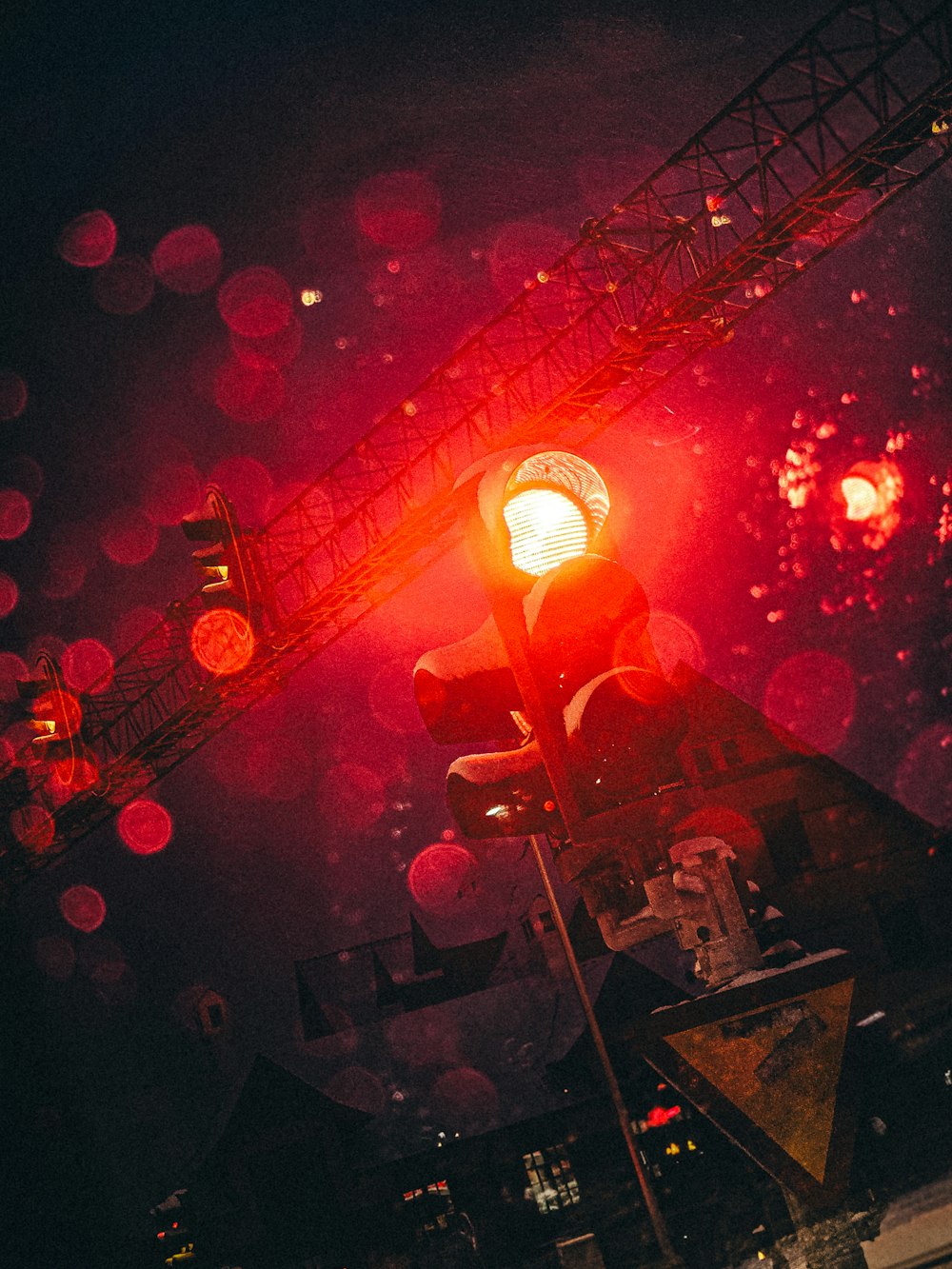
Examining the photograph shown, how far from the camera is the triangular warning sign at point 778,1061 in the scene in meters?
1.39

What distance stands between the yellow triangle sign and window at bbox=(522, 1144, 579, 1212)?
1751 centimetres

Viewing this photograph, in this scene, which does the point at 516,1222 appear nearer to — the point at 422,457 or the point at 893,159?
the point at 422,457

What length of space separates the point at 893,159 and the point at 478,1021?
17.8 m

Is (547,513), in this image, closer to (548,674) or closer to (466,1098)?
(548,674)

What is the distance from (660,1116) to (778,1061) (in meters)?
17.5

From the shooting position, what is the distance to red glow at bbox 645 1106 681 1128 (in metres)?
16.0

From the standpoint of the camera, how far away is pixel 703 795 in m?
1.56

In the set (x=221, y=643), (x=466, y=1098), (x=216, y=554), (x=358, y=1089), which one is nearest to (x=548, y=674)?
(x=216, y=554)

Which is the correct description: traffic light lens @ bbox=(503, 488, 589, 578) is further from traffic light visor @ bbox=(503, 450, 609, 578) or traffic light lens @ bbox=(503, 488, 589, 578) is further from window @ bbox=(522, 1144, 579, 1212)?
window @ bbox=(522, 1144, 579, 1212)

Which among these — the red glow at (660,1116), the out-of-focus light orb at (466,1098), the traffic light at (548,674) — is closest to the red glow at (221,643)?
the out-of-focus light orb at (466,1098)

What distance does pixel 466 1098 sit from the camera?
17.0 m

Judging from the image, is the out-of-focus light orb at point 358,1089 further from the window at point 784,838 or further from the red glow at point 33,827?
the window at point 784,838

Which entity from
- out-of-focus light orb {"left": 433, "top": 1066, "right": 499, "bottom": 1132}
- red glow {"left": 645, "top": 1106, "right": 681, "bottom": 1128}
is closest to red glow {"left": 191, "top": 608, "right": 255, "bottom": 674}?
out-of-focus light orb {"left": 433, "top": 1066, "right": 499, "bottom": 1132}

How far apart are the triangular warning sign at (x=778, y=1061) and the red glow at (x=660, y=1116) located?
1732cm
